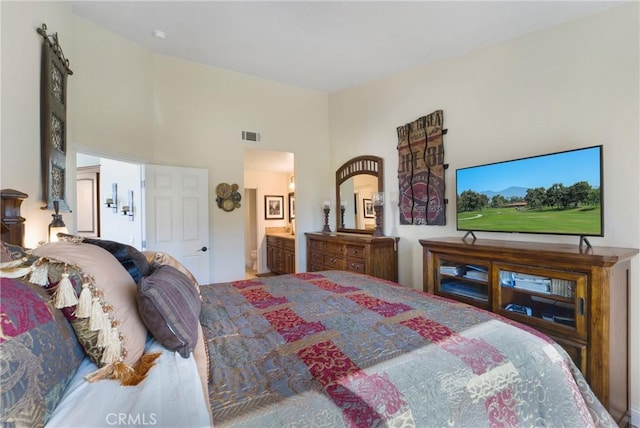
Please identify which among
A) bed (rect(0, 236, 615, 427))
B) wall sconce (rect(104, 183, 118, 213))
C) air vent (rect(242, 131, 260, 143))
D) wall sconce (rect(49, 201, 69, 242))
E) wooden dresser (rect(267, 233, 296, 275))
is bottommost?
wooden dresser (rect(267, 233, 296, 275))

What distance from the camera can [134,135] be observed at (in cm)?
317

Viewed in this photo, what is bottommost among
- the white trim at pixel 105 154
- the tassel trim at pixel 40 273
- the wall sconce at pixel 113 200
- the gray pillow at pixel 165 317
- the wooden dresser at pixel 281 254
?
the wooden dresser at pixel 281 254

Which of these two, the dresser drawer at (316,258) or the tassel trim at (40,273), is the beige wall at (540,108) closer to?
the dresser drawer at (316,258)

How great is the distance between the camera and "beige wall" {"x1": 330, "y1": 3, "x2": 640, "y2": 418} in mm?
2078

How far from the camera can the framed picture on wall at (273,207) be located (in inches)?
273

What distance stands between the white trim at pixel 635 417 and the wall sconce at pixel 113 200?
16.9ft

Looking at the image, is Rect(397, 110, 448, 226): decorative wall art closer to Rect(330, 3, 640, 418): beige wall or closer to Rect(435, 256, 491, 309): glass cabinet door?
Rect(330, 3, 640, 418): beige wall

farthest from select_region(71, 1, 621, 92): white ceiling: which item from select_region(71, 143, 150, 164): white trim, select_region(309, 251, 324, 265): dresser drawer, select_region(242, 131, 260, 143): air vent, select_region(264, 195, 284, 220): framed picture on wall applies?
select_region(264, 195, 284, 220): framed picture on wall

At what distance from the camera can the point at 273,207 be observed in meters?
7.04

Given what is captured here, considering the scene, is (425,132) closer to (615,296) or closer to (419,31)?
(419,31)

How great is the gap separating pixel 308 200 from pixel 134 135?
2.43 metres

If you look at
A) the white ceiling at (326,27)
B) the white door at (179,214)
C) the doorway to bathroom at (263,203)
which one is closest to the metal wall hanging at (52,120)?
the white ceiling at (326,27)

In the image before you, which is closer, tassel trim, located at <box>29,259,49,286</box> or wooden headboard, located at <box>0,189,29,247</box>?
tassel trim, located at <box>29,259,49,286</box>

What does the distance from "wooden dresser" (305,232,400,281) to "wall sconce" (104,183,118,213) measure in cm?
267
